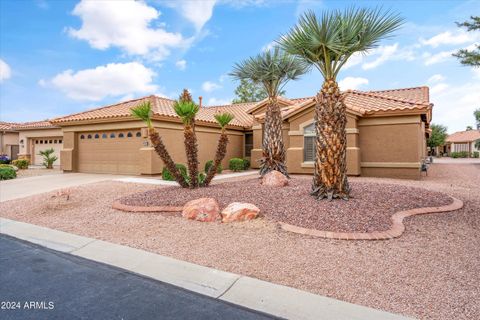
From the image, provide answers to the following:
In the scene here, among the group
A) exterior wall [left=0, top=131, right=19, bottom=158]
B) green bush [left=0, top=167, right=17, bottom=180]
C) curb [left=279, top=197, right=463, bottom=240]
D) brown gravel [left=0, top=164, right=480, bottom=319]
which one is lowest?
brown gravel [left=0, top=164, right=480, bottom=319]

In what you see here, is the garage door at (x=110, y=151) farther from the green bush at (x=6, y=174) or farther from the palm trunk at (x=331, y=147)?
the palm trunk at (x=331, y=147)

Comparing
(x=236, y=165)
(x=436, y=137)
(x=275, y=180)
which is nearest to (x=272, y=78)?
(x=275, y=180)

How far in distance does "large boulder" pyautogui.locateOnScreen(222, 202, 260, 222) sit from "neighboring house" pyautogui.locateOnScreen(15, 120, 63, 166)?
23.3m

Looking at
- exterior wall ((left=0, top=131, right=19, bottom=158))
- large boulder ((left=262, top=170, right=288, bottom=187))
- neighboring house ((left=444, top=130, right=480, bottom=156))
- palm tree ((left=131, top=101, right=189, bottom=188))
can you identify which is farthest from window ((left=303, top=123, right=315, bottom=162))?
neighboring house ((left=444, top=130, right=480, bottom=156))

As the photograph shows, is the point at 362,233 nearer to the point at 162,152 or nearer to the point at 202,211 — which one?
the point at 202,211

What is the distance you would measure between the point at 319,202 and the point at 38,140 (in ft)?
92.8

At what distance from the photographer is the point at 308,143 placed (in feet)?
54.9

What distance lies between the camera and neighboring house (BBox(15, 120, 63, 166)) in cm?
2561

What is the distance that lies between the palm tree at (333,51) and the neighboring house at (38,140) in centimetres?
2418

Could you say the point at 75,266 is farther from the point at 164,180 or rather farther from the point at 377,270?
the point at 164,180

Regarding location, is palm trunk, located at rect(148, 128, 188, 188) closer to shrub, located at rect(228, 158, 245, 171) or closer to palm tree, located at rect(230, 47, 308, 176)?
palm tree, located at rect(230, 47, 308, 176)

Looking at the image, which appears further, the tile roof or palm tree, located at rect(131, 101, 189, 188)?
the tile roof

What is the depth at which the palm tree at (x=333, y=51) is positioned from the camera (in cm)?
775

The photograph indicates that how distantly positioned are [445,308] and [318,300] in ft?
4.55
